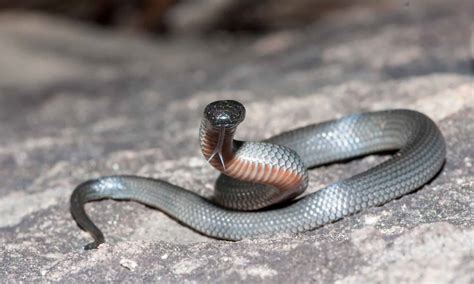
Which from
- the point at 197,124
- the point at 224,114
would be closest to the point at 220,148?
the point at 224,114

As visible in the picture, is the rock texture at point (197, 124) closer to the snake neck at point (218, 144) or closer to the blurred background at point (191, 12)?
the blurred background at point (191, 12)

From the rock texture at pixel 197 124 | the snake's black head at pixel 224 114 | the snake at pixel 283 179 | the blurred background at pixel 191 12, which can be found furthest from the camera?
the blurred background at pixel 191 12

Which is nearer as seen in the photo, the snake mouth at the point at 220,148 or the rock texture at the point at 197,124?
the rock texture at the point at 197,124

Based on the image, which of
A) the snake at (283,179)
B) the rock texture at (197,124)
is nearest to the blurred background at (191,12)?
the rock texture at (197,124)

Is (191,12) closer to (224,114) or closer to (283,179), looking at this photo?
(283,179)

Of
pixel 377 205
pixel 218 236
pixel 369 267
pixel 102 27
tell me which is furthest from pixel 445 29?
pixel 102 27
